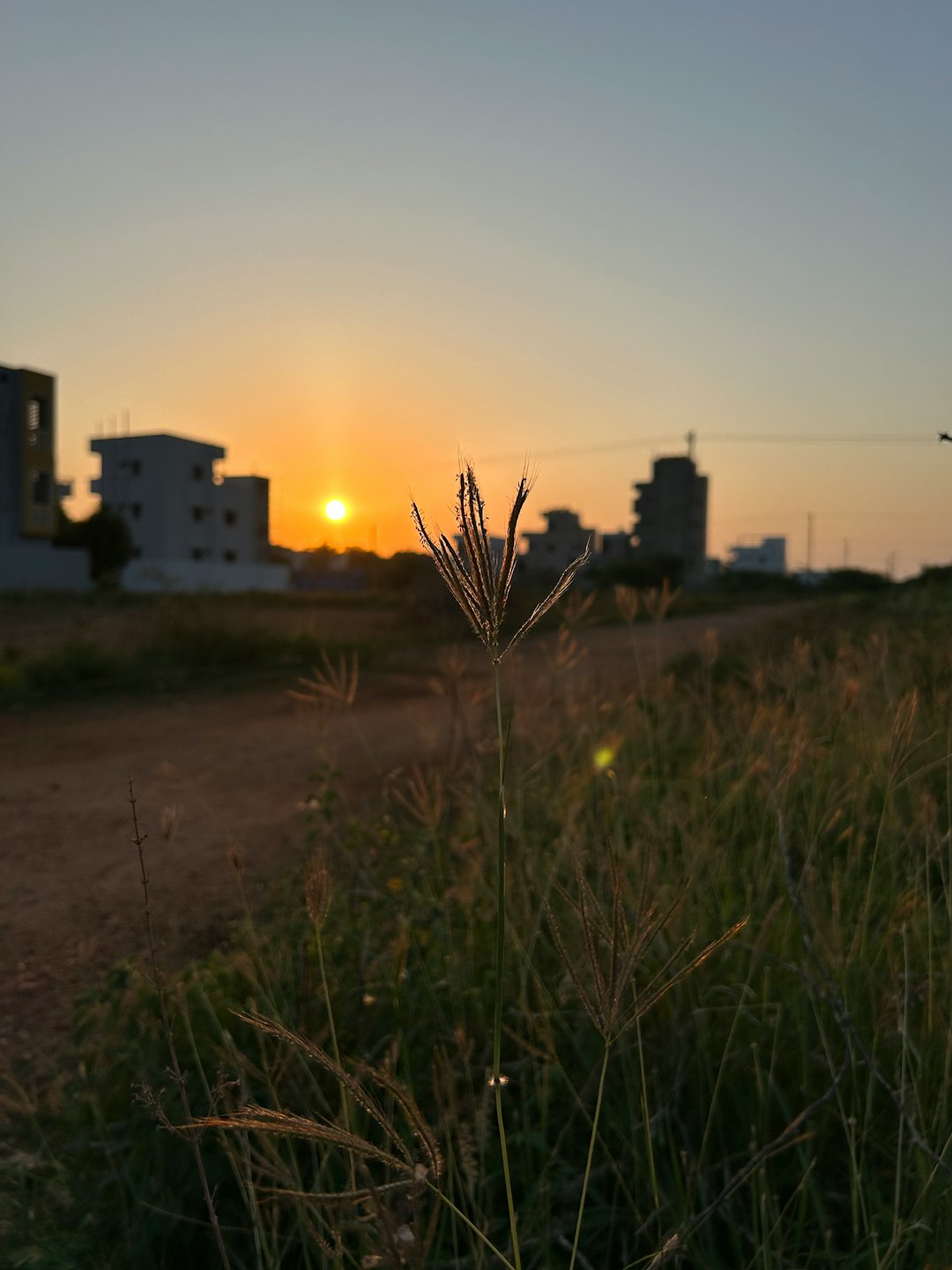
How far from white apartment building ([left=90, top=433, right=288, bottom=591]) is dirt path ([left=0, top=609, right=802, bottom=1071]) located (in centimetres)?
4275

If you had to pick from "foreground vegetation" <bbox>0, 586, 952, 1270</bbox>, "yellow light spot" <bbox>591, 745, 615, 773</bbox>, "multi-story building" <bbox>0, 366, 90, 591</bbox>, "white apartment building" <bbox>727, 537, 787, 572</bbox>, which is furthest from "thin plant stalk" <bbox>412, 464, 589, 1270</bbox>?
"white apartment building" <bbox>727, 537, 787, 572</bbox>

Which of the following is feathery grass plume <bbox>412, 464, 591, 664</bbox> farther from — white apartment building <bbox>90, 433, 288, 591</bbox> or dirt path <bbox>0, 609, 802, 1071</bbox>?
white apartment building <bbox>90, 433, 288, 591</bbox>

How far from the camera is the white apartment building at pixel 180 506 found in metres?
51.9

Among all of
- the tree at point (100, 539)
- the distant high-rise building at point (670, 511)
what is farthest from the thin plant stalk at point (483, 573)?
the distant high-rise building at point (670, 511)

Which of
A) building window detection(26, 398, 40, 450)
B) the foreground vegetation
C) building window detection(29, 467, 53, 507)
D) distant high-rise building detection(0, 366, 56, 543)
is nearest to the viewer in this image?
the foreground vegetation

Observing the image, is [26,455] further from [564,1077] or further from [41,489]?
[564,1077]

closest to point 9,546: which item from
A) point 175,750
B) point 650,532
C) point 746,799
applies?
point 175,750

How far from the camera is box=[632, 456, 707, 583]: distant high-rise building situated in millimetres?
70625

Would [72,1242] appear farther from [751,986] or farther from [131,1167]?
[751,986]

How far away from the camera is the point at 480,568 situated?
0.69 meters

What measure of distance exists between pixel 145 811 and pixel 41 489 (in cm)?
3404

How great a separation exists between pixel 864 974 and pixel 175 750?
5.68 meters

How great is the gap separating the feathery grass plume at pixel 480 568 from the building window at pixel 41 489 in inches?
1498

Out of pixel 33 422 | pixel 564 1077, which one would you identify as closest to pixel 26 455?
pixel 33 422
